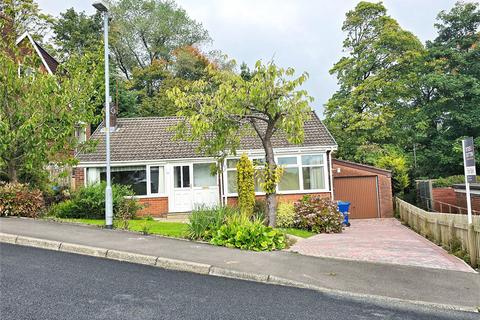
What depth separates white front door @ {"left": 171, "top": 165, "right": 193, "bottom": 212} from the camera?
17.9 m

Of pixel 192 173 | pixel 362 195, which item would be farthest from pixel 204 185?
pixel 362 195

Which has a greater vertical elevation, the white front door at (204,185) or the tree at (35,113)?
the tree at (35,113)

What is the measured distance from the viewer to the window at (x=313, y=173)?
17.9m

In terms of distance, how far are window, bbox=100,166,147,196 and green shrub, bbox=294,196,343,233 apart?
304 inches

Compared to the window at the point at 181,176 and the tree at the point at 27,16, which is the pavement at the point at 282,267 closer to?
the window at the point at 181,176

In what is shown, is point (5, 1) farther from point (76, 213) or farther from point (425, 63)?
point (425, 63)

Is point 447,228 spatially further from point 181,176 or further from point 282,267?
point 181,176

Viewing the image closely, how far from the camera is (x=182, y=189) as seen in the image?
1806 cm

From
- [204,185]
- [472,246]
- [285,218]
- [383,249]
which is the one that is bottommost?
[383,249]

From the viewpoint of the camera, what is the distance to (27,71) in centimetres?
1291

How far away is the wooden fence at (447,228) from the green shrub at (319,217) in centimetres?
293

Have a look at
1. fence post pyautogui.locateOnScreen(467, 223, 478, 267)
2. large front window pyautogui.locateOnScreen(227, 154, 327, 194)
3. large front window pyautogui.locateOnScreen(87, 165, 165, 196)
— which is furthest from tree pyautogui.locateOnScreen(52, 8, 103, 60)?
fence post pyautogui.locateOnScreen(467, 223, 478, 267)

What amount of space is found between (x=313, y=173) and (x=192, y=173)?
5.67 meters

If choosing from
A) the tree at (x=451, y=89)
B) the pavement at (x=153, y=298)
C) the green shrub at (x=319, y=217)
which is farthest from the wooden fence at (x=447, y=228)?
the tree at (x=451, y=89)
